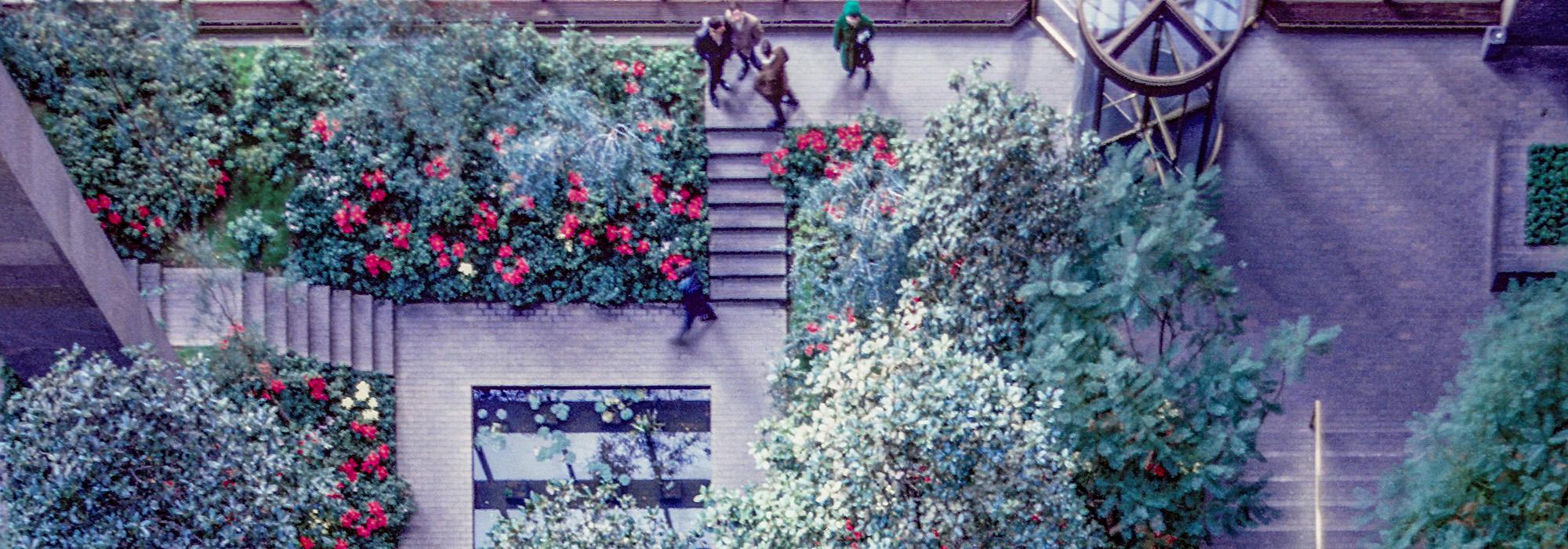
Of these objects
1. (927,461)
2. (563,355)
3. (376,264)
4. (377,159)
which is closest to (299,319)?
(376,264)

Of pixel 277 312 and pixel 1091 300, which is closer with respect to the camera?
pixel 1091 300

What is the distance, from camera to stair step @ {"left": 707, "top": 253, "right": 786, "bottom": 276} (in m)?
15.2

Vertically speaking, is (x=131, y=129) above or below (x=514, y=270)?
above

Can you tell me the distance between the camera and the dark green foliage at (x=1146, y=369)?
35.4 ft

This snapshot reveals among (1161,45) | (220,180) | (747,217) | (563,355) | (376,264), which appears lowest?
(563,355)

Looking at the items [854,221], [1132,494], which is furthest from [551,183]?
[1132,494]

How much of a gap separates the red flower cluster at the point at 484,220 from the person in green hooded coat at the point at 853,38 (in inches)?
192

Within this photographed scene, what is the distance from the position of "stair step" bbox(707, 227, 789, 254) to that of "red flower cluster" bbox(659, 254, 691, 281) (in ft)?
1.36

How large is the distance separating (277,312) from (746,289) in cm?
595

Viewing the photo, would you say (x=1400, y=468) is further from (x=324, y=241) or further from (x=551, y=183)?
(x=324, y=241)

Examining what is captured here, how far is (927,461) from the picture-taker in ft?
32.8

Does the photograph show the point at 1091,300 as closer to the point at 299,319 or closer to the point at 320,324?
the point at 320,324

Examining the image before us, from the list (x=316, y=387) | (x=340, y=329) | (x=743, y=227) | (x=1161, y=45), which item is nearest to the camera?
(x=1161, y=45)

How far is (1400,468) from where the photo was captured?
491 inches
